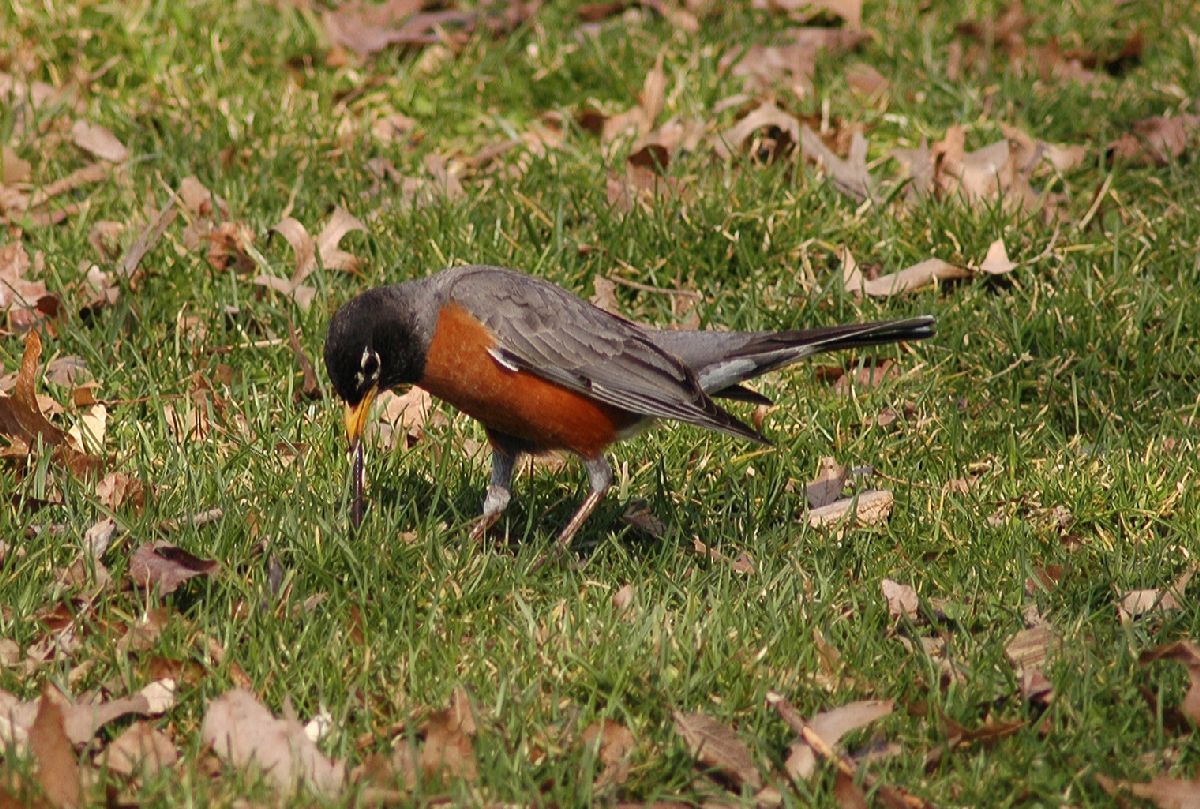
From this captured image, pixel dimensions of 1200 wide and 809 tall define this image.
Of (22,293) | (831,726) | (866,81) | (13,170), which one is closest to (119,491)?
(22,293)

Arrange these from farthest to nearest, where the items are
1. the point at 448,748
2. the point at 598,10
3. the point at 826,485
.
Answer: the point at 598,10, the point at 826,485, the point at 448,748

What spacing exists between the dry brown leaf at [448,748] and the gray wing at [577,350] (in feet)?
5.19

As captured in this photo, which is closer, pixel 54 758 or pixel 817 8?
pixel 54 758

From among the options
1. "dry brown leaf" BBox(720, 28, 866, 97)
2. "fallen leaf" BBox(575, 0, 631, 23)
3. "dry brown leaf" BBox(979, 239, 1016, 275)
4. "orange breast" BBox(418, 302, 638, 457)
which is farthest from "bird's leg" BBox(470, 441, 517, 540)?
"fallen leaf" BBox(575, 0, 631, 23)

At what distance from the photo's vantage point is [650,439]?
572 centimetres

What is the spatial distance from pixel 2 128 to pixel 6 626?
3902mm

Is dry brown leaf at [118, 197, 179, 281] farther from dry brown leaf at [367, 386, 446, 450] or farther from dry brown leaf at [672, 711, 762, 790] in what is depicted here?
dry brown leaf at [672, 711, 762, 790]

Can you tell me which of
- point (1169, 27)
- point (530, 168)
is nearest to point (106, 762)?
point (530, 168)

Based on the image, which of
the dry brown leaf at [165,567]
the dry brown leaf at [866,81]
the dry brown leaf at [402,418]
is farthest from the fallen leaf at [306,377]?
the dry brown leaf at [866,81]

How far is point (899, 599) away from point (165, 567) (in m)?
1.96

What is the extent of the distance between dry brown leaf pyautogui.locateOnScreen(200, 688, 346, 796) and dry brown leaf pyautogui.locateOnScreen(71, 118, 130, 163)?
4.15 m

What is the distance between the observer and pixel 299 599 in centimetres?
418

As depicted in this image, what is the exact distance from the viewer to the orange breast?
503cm

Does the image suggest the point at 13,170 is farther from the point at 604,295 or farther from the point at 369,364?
the point at 369,364
